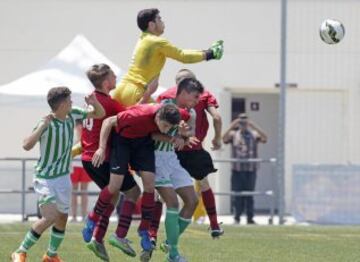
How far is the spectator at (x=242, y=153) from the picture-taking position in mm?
21547

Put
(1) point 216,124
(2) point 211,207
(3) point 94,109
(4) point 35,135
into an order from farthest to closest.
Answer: (2) point 211,207 → (1) point 216,124 → (3) point 94,109 → (4) point 35,135

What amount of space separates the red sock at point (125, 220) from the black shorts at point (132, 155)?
0.40m

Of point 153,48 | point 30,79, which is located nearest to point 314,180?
point 30,79

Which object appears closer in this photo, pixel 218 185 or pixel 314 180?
pixel 314 180

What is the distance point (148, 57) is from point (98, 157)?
1313mm

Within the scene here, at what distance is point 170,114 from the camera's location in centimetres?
1105

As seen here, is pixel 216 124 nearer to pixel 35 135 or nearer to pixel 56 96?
pixel 56 96

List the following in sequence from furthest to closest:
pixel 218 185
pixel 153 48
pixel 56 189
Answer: pixel 218 185, pixel 153 48, pixel 56 189

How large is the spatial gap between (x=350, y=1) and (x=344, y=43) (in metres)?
0.85

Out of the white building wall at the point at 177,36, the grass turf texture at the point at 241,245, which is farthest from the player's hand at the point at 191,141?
the white building wall at the point at 177,36

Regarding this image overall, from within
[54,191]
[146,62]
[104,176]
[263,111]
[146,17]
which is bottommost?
[54,191]

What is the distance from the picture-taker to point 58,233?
442 inches

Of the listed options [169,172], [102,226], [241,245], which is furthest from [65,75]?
[102,226]

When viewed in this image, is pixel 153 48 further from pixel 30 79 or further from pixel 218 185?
pixel 218 185
